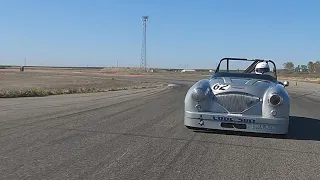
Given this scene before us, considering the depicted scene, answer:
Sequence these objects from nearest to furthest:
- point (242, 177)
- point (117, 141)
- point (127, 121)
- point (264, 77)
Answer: point (242, 177) → point (117, 141) → point (264, 77) → point (127, 121)

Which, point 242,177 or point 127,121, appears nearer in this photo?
point 242,177

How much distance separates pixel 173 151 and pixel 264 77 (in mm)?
3682

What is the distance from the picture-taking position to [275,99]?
7.88 meters

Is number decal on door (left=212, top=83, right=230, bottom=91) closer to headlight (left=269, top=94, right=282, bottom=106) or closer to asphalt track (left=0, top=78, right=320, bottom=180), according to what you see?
headlight (left=269, top=94, right=282, bottom=106)

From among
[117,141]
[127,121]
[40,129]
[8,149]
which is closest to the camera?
[8,149]

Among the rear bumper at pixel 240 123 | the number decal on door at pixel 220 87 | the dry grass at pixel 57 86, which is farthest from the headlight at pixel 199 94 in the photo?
the dry grass at pixel 57 86

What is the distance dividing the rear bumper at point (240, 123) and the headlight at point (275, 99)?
0.30 meters

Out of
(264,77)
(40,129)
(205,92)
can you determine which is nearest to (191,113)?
(205,92)

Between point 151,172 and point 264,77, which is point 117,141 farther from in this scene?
point 264,77

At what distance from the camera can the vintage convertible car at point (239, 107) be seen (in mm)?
7848

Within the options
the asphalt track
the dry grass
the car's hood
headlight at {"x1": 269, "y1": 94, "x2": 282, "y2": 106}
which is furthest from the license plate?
the dry grass

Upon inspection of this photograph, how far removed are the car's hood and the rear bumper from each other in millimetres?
514

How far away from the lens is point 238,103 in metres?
8.02

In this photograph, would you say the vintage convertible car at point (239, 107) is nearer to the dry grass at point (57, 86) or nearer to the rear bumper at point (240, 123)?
the rear bumper at point (240, 123)
